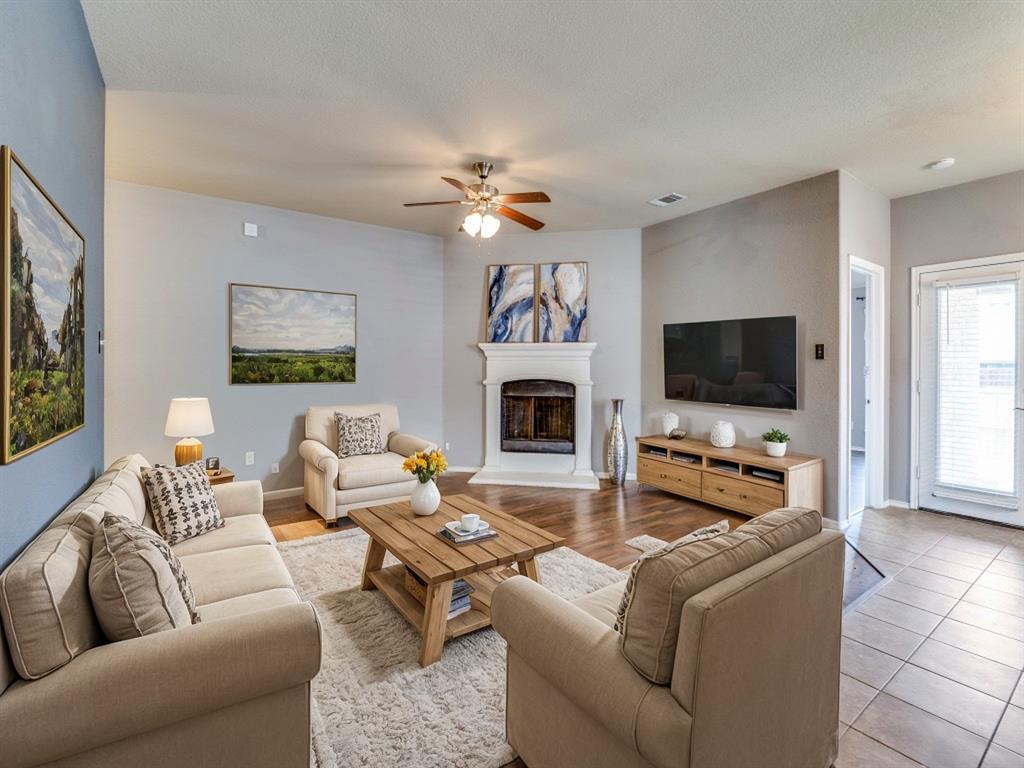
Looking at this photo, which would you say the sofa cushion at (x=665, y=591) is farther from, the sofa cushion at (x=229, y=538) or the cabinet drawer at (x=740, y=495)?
the cabinet drawer at (x=740, y=495)

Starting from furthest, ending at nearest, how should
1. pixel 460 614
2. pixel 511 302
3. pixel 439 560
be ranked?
pixel 511 302 → pixel 460 614 → pixel 439 560

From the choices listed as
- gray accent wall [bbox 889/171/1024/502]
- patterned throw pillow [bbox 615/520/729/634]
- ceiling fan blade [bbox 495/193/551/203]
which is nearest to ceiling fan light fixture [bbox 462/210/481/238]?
ceiling fan blade [bbox 495/193/551/203]

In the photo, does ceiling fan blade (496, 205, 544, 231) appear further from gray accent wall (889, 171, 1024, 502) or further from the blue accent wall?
gray accent wall (889, 171, 1024, 502)

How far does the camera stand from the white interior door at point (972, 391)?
3.89 m

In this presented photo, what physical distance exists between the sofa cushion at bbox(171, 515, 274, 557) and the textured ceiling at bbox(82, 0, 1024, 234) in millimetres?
2383

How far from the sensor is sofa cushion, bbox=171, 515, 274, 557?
2.32 m

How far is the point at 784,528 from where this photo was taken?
4.75 ft

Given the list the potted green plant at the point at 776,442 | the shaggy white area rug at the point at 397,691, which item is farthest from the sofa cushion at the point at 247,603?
the potted green plant at the point at 776,442

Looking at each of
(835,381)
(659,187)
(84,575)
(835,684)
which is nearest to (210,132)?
(84,575)

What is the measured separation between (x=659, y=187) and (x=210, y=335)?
420cm

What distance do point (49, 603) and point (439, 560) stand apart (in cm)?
131

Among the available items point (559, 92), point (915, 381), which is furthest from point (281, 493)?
point (915, 381)

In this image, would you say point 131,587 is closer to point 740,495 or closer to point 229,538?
point 229,538

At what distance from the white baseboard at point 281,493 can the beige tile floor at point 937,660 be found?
14.7 feet
